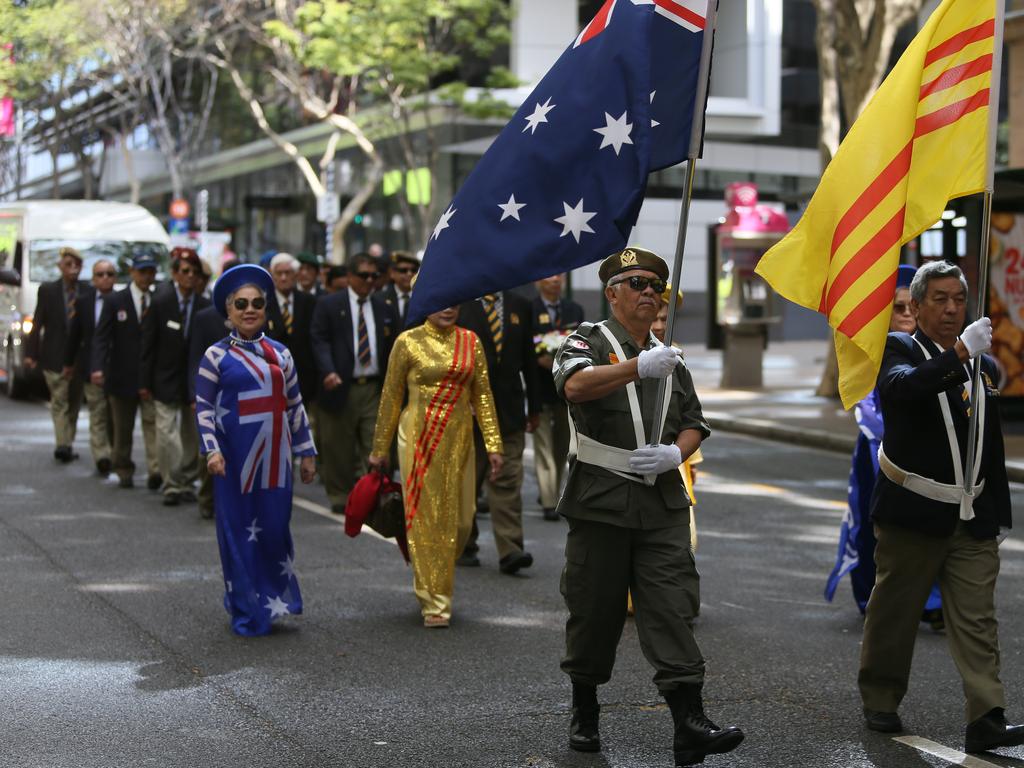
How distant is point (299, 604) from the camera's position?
315 inches

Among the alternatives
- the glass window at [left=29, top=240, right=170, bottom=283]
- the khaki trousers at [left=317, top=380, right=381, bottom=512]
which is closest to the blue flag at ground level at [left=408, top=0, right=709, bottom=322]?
the khaki trousers at [left=317, top=380, right=381, bottom=512]

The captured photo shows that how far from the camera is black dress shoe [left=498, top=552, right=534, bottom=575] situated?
9531 millimetres

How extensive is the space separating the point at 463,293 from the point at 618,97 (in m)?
→ 0.91

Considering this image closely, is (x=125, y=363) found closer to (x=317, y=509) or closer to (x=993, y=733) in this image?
(x=317, y=509)

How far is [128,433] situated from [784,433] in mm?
7822

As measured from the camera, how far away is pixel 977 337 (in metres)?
5.49

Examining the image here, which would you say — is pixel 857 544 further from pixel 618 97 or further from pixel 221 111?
pixel 221 111

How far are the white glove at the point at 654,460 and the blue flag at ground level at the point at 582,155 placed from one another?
0.74 metres

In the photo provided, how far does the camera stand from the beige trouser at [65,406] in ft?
50.3

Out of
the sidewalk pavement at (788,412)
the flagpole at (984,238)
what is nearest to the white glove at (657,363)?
the flagpole at (984,238)

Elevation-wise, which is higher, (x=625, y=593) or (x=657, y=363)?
(x=657, y=363)

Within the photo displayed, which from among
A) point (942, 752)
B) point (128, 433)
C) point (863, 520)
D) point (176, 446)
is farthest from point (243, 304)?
point (128, 433)

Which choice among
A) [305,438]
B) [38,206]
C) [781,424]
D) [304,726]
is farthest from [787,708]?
[38,206]

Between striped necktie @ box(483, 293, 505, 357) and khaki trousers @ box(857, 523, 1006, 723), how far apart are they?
15.9ft
